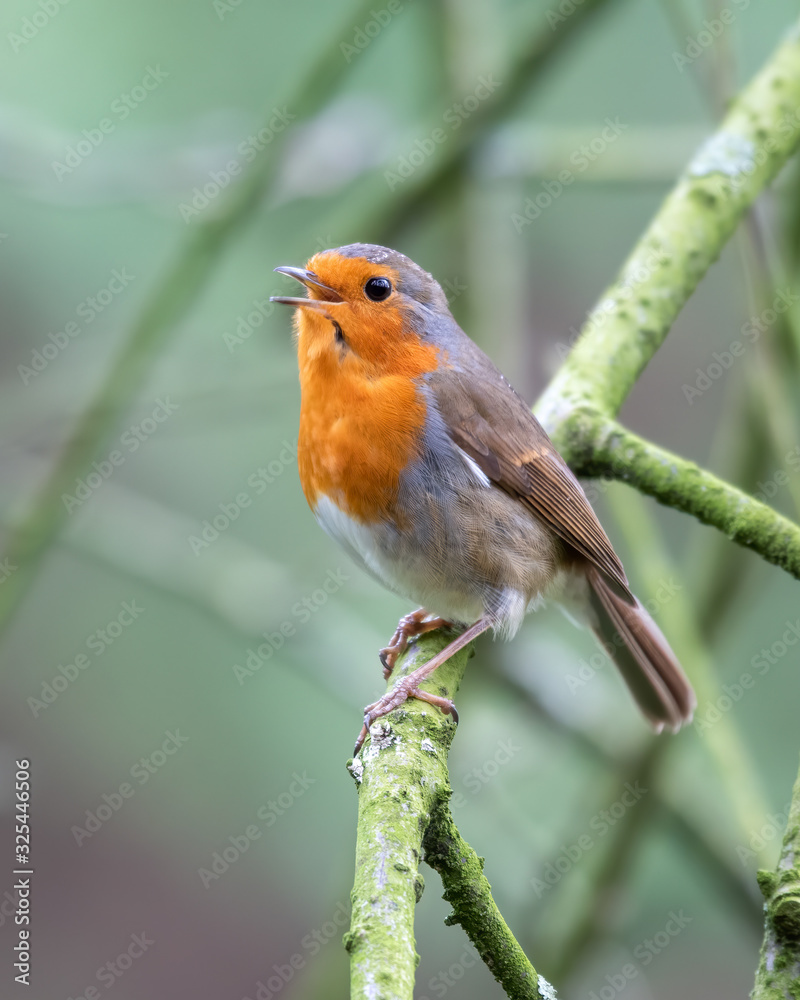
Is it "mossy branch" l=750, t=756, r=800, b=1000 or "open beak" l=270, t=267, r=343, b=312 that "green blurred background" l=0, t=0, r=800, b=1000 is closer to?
"open beak" l=270, t=267, r=343, b=312

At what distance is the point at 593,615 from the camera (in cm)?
364

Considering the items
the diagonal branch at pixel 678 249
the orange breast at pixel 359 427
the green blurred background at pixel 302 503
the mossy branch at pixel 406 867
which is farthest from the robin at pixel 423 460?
the mossy branch at pixel 406 867

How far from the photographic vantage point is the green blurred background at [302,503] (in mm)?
3664

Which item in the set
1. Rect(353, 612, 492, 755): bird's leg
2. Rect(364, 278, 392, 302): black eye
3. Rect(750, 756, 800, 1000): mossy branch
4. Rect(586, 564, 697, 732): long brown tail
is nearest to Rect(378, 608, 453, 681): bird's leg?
Rect(353, 612, 492, 755): bird's leg

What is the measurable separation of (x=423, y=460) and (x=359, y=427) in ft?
0.67

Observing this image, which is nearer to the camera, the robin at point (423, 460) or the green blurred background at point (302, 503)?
the robin at point (423, 460)

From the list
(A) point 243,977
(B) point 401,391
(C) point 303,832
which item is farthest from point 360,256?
(A) point 243,977

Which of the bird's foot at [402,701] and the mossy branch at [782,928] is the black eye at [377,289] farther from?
the mossy branch at [782,928]

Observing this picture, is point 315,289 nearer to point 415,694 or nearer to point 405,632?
point 405,632

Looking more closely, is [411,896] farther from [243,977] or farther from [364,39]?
[243,977]

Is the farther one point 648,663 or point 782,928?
point 648,663

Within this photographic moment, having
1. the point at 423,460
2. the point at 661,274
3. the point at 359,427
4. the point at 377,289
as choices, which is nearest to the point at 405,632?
the point at 423,460

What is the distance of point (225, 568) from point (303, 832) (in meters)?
1.31

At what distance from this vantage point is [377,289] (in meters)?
3.10
